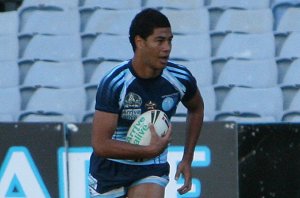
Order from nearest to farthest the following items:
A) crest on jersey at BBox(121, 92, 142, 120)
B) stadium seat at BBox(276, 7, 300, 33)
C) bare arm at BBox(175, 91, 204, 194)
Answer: crest on jersey at BBox(121, 92, 142, 120) → bare arm at BBox(175, 91, 204, 194) → stadium seat at BBox(276, 7, 300, 33)

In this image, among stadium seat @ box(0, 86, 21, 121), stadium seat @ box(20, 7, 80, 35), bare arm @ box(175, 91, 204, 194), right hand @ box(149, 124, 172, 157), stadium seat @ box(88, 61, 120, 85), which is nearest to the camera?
right hand @ box(149, 124, 172, 157)

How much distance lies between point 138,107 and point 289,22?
9.62ft

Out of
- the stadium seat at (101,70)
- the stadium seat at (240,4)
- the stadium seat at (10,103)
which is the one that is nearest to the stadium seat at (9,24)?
the stadium seat at (10,103)

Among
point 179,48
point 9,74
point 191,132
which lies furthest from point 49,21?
point 191,132

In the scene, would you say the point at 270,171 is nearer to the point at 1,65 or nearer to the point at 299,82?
the point at 299,82

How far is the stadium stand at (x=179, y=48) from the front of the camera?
6.15 meters

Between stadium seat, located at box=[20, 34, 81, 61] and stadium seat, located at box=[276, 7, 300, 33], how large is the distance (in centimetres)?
148

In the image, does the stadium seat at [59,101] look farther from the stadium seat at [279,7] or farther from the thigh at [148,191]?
the thigh at [148,191]

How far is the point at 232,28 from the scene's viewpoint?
6.76 metres

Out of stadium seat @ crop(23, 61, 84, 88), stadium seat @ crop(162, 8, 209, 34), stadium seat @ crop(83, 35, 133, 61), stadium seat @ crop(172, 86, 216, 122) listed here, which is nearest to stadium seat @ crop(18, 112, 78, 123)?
stadium seat @ crop(23, 61, 84, 88)

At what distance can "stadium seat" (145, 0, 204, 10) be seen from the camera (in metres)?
7.02

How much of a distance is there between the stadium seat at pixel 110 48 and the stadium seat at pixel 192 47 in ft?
1.10

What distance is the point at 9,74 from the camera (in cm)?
662

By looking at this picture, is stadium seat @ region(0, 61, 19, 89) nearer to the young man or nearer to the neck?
the young man
